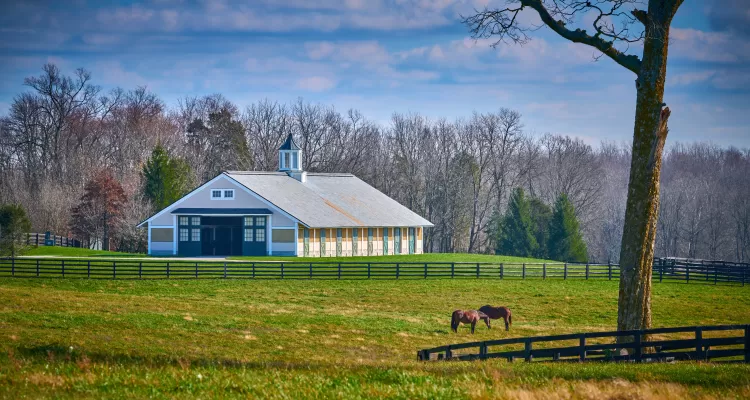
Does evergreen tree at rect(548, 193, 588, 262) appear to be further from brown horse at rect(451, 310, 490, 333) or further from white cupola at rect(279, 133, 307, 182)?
brown horse at rect(451, 310, 490, 333)

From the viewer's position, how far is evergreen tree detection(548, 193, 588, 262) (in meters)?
78.5

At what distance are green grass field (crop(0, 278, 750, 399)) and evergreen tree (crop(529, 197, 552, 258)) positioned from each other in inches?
1316

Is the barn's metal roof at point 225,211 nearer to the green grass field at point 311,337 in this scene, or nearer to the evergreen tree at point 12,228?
the evergreen tree at point 12,228

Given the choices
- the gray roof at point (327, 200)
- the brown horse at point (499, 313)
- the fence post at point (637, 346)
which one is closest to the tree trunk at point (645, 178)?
the fence post at point (637, 346)

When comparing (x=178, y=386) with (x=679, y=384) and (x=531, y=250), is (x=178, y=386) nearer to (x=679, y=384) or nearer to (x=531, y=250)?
(x=679, y=384)

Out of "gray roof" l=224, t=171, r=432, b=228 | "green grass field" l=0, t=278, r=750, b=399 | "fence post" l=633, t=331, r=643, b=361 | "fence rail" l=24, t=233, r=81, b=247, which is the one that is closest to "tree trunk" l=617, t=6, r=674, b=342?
"fence post" l=633, t=331, r=643, b=361

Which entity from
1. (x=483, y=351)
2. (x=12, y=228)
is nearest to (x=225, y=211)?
(x=12, y=228)

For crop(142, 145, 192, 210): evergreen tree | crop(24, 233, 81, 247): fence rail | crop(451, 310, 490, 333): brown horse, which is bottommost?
crop(451, 310, 490, 333): brown horse

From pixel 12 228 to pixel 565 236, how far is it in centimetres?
4688

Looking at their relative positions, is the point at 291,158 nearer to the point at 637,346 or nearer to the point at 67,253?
the point at 67,253

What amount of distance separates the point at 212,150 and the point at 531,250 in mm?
41163

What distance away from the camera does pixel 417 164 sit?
327 feet

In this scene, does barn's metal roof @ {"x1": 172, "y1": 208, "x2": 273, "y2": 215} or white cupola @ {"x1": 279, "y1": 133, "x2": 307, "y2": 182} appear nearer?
barn's metal roof @ {"x1": 172, "y1": 208, "x2": 273, "y2": 215}

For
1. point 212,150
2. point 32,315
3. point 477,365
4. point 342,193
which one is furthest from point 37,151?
point 477,365
